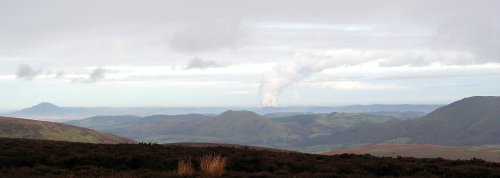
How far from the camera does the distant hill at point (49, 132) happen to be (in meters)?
105

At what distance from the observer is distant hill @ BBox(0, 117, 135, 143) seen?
10482 centimetres

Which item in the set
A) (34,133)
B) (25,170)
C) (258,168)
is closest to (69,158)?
(25,170)

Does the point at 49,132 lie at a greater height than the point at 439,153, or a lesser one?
greater

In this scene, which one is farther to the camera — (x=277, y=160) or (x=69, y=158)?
(x=277, y=160)

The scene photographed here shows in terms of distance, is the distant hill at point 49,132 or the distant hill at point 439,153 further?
the distant hill at point 49,132

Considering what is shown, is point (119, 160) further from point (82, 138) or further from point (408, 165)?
point (82, 138)

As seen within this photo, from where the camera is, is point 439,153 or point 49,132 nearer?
point 439,153

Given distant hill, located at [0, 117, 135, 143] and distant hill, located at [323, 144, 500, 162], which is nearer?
distant hill, located at [323, 144, 500, 162]

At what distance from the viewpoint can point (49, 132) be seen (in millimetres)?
114562

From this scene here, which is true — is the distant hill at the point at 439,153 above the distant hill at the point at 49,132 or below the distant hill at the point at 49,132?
below

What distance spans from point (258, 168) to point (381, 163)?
23.3 feet

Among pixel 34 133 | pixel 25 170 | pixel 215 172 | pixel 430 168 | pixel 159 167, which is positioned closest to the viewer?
pixel 215 172

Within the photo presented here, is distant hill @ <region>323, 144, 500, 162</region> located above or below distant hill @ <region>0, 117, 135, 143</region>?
below

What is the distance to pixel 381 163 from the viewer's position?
26188 millimetres
